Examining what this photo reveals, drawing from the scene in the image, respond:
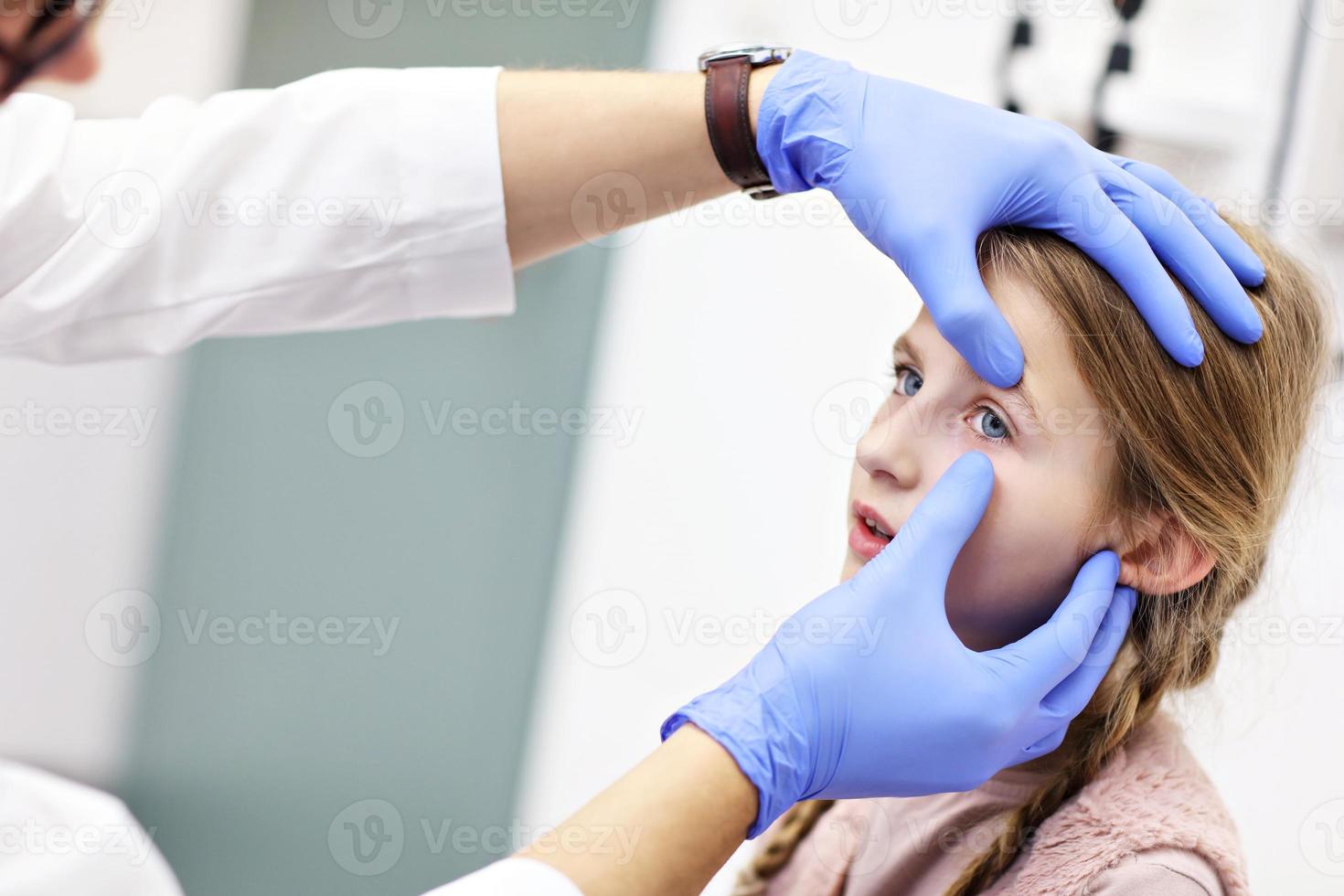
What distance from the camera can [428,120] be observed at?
96 cm

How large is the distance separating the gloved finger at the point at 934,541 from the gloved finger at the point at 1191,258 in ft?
0.77

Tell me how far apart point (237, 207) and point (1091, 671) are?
0.85 m

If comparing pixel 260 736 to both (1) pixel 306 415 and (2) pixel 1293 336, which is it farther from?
(2) pixel 1293 336

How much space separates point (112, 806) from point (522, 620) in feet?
3.26

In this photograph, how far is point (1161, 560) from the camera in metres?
0.92

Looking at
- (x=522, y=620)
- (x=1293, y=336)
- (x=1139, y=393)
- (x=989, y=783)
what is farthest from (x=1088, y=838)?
(x=522, y=620)
